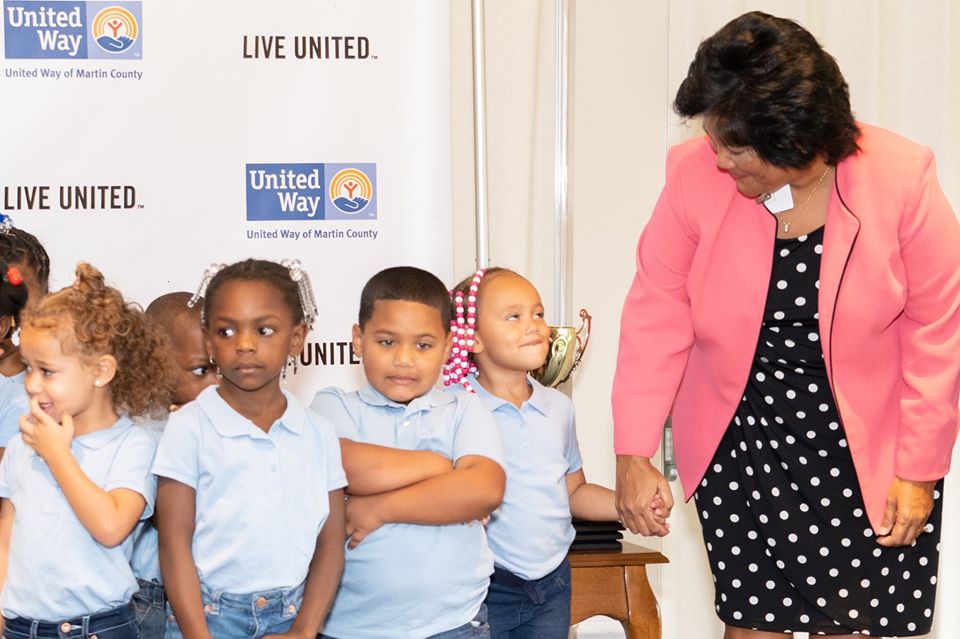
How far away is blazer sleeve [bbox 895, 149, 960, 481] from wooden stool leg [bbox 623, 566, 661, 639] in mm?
715

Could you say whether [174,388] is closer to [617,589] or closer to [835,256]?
[617,589]

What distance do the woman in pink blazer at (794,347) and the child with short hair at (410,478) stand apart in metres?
0.34

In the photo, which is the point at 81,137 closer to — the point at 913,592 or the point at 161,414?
the point at 161,414

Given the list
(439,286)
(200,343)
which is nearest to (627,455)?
(439,286)

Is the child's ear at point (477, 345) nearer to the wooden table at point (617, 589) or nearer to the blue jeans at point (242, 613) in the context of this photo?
the wooden table at point (617, 589)

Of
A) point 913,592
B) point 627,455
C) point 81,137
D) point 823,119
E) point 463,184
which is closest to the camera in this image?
point 823,119

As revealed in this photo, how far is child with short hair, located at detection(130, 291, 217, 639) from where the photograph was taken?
7.11 ft

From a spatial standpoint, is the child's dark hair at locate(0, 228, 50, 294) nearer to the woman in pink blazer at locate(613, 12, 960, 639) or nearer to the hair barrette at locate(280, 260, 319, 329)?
the hair barrette at locate(280, 260, 319, 329)

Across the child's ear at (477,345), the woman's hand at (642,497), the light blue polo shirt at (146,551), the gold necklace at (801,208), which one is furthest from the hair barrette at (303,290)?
the gold necklace at (801,208)

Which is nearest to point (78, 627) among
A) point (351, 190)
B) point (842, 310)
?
point (842, 310)

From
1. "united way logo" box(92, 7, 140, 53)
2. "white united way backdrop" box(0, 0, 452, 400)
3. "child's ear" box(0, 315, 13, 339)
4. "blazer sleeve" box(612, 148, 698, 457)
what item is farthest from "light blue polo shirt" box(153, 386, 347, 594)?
"united way logo" box(92, 7, 140, 53)

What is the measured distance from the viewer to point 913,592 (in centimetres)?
225

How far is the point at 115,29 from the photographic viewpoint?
3355 mm

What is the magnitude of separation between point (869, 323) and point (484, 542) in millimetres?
868
